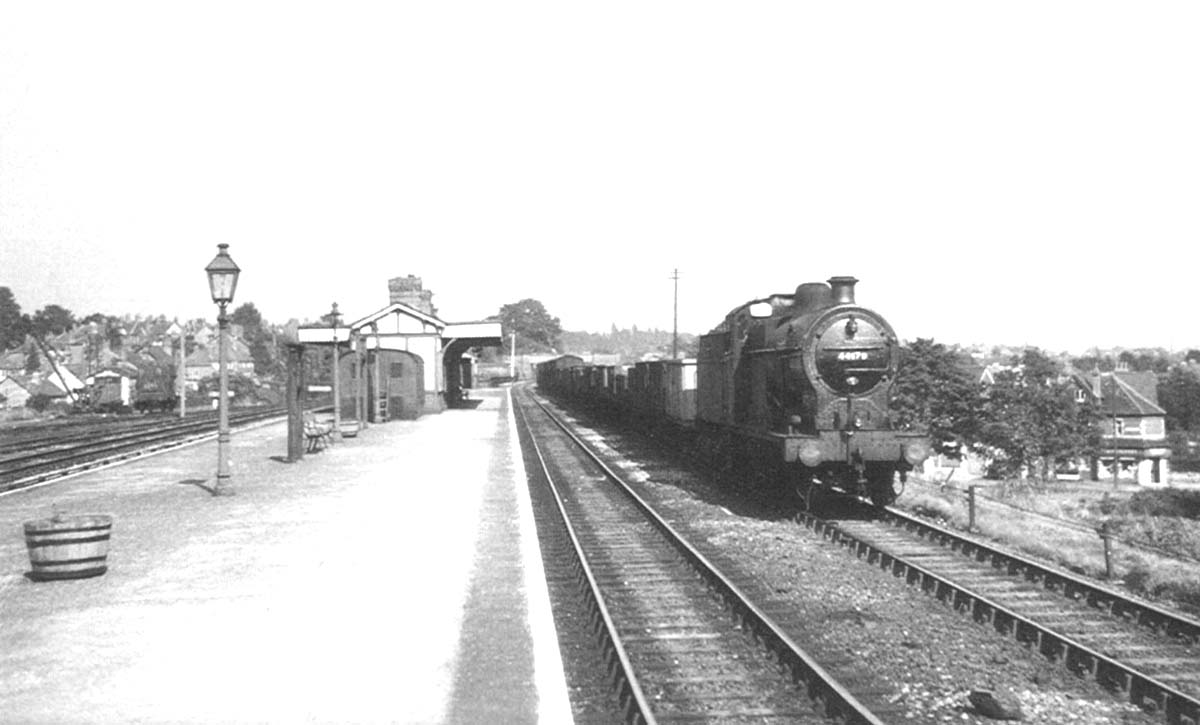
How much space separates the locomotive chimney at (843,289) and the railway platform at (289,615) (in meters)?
5.39

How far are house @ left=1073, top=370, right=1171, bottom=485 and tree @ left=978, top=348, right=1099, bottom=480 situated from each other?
575 cm

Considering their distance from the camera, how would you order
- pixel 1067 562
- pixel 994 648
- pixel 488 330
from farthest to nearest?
pixel 488 330, pixel 1067 562, pixel 994 648

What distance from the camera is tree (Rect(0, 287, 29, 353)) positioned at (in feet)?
437

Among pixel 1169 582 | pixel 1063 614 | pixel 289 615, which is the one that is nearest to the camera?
pixel 289 615

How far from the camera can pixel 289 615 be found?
758cm

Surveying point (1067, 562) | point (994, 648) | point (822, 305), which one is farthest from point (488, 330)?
point (994, 648)

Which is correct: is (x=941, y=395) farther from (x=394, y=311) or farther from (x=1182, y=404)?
(x=1182, y=404)

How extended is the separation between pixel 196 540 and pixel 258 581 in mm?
2546

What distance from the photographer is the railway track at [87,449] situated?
673 inches

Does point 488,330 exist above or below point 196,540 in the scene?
above

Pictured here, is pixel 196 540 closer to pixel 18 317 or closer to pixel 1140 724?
pixel 1140 724

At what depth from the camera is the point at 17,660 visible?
646 cm

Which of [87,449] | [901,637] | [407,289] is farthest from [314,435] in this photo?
[407,289]

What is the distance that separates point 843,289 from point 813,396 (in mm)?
1710
